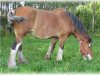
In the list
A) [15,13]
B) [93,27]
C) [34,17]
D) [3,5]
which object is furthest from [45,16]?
[93,27]

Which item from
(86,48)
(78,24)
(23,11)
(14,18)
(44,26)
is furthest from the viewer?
(86,48)

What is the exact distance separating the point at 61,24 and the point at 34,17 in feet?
3.36

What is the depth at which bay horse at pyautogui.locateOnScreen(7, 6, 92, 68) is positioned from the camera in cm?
849

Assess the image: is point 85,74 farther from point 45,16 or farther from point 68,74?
point 45,16

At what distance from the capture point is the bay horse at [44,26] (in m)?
8.49

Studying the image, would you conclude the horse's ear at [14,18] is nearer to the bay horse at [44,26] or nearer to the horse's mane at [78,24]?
the bay horse at [44,26]

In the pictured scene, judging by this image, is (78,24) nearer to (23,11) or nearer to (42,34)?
(42,34)

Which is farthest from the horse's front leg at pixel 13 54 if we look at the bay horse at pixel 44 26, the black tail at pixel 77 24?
the black tail at pixel 77 24

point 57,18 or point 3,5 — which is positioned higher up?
point 57,18

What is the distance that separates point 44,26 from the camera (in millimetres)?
9117

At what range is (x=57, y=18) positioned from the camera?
9.53 m

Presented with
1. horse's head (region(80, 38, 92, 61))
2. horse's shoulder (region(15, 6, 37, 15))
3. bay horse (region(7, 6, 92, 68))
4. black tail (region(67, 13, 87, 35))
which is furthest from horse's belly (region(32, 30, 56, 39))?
horse's head (region(80, 38, 92, 61))

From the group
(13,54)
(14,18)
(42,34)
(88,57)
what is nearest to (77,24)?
(88,57)

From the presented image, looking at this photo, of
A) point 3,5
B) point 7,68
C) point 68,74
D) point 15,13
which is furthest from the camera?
point 3,5
